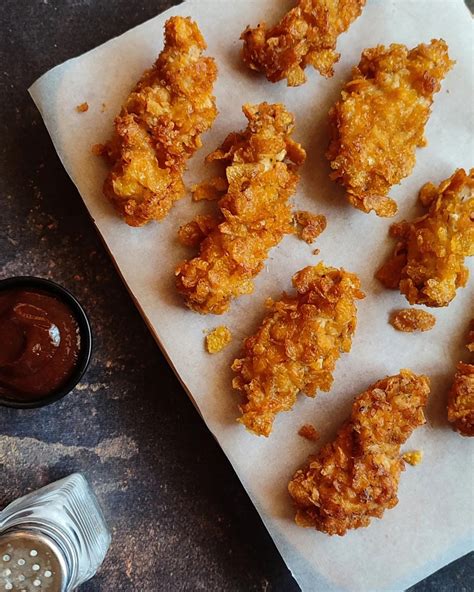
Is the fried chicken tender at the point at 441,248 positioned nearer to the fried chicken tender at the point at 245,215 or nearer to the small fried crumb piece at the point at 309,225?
the small fried crumb piece at the point at 309,225

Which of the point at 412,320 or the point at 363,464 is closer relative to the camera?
the point at 363,464

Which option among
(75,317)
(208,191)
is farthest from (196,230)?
(75,317)

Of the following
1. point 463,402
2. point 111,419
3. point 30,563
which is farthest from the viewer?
point 111,419

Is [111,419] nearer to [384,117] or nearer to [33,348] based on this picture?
[33,348]

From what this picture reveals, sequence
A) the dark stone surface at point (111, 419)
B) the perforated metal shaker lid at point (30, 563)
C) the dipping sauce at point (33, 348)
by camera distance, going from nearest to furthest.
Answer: the perforated metal shaker lid at point (30, 563) → the dipping sauce at point (33, 348) → the dark stone surface at point (111, 419)

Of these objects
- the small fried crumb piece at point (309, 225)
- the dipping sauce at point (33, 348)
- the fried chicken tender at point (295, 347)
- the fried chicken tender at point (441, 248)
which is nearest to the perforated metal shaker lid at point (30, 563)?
the dipping sauce at point (33, 348)

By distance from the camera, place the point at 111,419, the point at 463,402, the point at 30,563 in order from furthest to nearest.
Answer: the point at 111,419 < the point at 463,402 < the point at 30,563

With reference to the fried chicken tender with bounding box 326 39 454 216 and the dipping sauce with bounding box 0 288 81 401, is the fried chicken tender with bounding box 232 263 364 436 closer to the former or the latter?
the fried chicken tender with bounding box 326 39 454 216
